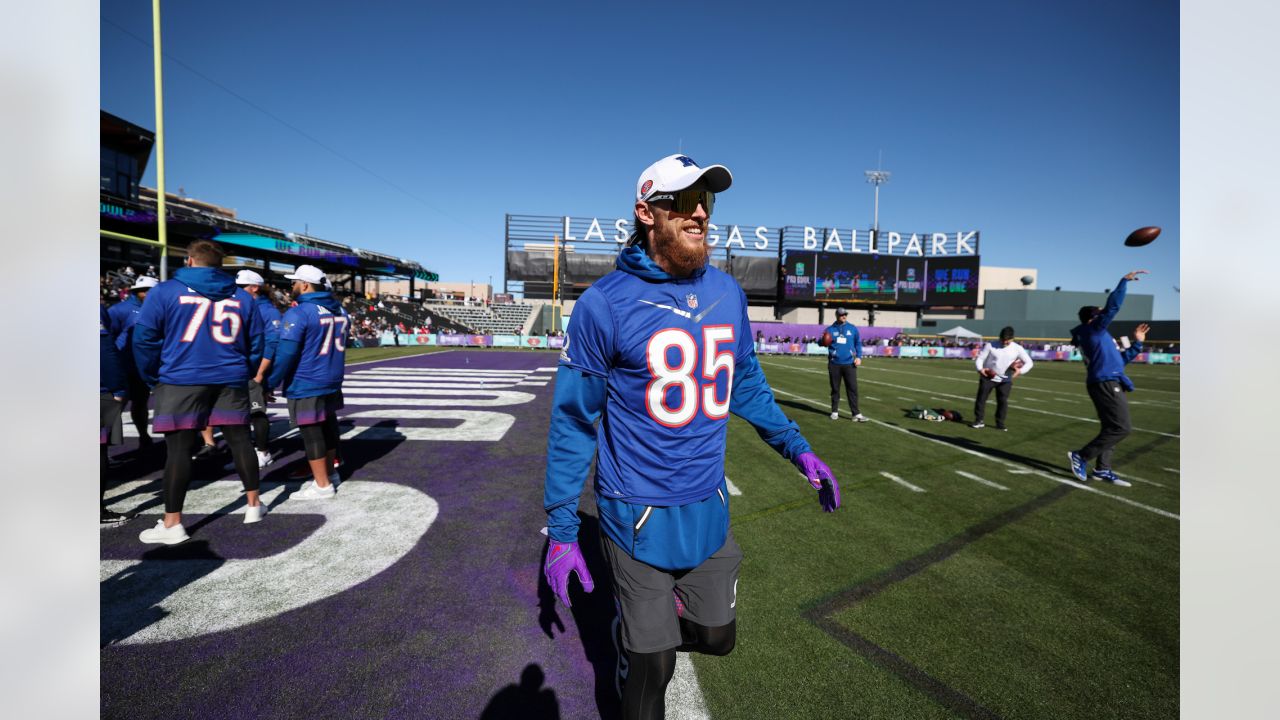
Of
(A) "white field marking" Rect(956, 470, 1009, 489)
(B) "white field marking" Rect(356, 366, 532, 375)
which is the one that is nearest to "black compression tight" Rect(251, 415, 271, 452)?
(A) "white field marking" Rect(956, 470, 1009, 489)

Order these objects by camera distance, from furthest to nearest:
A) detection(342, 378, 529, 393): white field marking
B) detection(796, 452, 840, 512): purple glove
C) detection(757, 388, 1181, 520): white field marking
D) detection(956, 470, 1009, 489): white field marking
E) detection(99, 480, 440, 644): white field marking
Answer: detection(342, 378, 529, 393): white field marking < detection(956, 470, 1009, 489): white field marking < detection(757, 388, 1181, 520): white field marking < detection(99, 480, 440, 644): white field marking < detection(796, 452, 840, 512): purple glove

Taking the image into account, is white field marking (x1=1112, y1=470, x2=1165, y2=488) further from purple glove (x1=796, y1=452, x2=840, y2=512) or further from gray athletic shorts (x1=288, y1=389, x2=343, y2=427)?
gray athletic shorts (x1=288, y1=389, x2=343, y2=427)

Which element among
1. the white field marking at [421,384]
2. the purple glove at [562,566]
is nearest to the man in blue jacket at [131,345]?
the white field marking at [421,384]

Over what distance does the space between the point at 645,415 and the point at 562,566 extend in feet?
2.03

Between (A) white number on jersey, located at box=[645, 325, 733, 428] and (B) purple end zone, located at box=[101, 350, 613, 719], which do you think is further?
(B) purple end zone, located at box=[101, 350, 613, 719]

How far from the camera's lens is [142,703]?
6.57ft

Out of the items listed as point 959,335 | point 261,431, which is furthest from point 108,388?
point 959,335

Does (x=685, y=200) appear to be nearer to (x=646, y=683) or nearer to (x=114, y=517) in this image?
(x=646, y=683)

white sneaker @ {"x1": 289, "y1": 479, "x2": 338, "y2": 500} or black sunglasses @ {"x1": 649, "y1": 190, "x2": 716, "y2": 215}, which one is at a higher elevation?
black sunglasses @ {"x1": 649, "y1": 190, "x2": 716, "y2": 215}

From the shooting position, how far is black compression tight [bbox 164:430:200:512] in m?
3.38

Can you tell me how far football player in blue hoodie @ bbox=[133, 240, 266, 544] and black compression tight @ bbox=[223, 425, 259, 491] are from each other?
0.40ft
